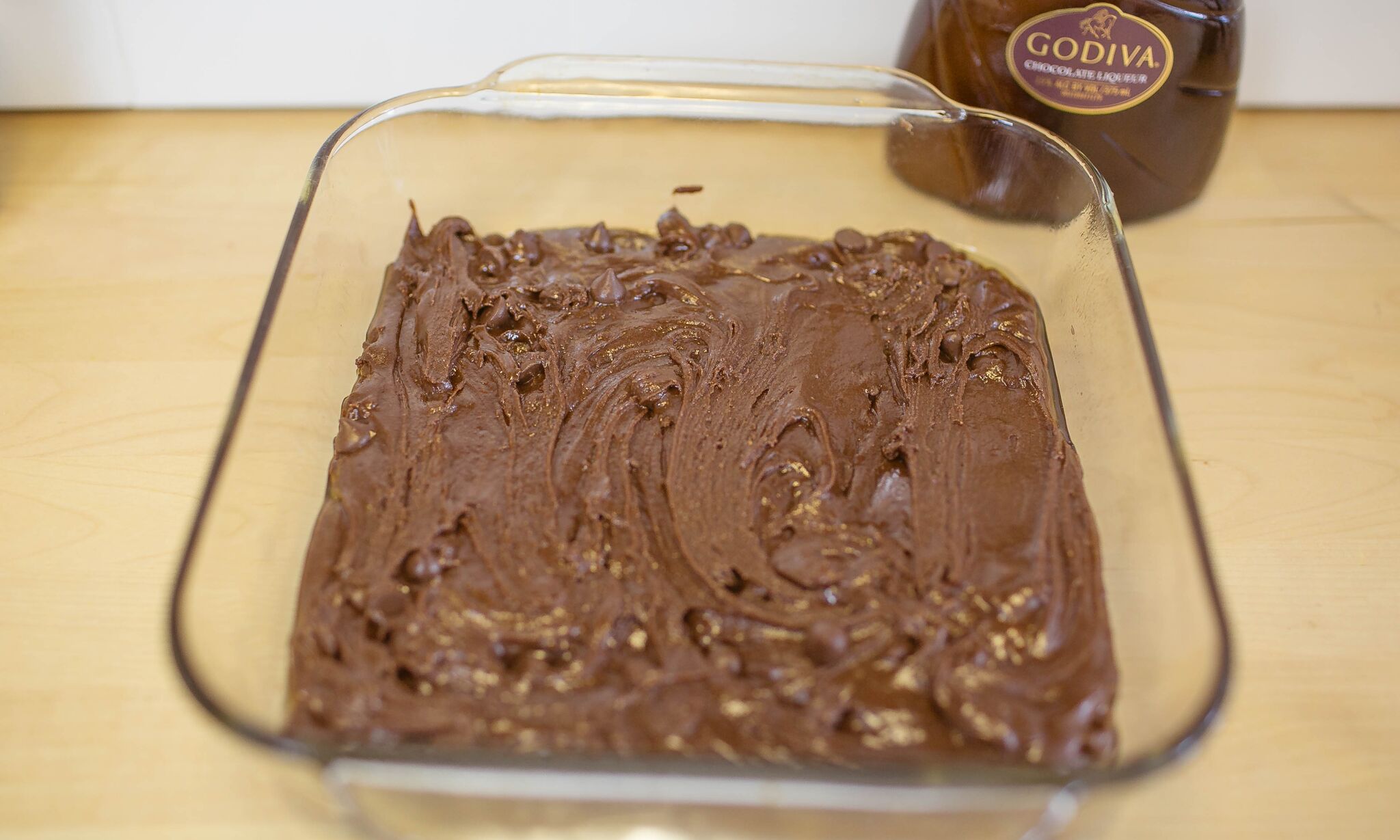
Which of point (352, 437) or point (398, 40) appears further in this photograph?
point (398, 40)

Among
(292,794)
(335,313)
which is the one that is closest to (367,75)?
(335,313)

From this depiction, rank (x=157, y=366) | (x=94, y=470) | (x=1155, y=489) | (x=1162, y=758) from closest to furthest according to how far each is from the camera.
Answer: (x=1162, y=758)
(x=1155, y=489)
(x=94, y=470)
(x=157, y=366)

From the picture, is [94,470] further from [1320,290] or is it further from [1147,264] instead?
[1320,290]

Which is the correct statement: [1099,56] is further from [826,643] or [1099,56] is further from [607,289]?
[826,643]

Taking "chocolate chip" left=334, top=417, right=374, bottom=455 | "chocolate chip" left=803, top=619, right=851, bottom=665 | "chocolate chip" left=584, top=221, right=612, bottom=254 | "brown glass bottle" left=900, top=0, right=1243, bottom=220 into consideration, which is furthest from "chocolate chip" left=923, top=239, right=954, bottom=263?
"chocolate chip" left=334, top=417, right=374, bottom=455

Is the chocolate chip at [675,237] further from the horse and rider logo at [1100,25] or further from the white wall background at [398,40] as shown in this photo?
the horse and rider logo at [1100,25]

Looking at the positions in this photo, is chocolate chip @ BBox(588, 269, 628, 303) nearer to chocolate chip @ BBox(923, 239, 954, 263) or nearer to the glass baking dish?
the glass baking dish

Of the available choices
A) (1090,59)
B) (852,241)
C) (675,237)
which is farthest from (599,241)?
(1090,59)

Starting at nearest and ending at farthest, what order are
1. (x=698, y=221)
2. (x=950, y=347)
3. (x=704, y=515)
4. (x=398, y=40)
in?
(x=704, y=515) < (x=950, y=347) < (x=698, y=221) < (x=398, y=40)
